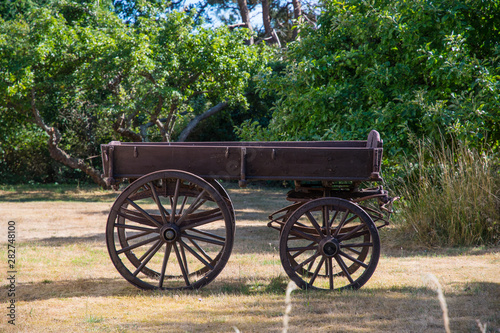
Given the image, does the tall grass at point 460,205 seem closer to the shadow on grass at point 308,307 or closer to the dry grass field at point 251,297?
the dry grass field at point 251,297

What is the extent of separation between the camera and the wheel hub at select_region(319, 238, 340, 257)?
404 centimetres

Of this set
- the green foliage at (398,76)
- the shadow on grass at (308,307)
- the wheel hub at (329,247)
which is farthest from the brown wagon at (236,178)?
the green foliage at (398,76)

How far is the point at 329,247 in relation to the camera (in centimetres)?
406

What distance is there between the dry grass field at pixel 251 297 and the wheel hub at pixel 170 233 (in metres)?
0.48

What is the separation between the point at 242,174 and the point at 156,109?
9.66 m

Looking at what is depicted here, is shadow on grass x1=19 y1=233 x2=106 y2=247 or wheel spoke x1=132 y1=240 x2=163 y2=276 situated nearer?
wheel spoke x1=132 y1=240 x2=163 y2=276

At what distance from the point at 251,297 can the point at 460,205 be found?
11.5 feet

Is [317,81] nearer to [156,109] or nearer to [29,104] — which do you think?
[156,109]

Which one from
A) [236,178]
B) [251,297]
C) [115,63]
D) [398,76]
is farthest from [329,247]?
[115,63]

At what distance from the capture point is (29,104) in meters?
13.3

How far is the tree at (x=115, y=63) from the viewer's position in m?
12.0

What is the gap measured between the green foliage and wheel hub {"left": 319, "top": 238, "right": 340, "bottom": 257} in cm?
313

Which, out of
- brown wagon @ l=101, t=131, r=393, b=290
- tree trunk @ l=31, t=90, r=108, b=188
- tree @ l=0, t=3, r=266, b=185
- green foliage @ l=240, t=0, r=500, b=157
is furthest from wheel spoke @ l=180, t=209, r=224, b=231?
tree trunk @ l=31, t=90, r=108, b=188

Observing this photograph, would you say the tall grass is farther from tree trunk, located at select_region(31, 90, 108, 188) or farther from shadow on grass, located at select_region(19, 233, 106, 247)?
tree trunk, located at select_region(31, 90, 108, 188)
